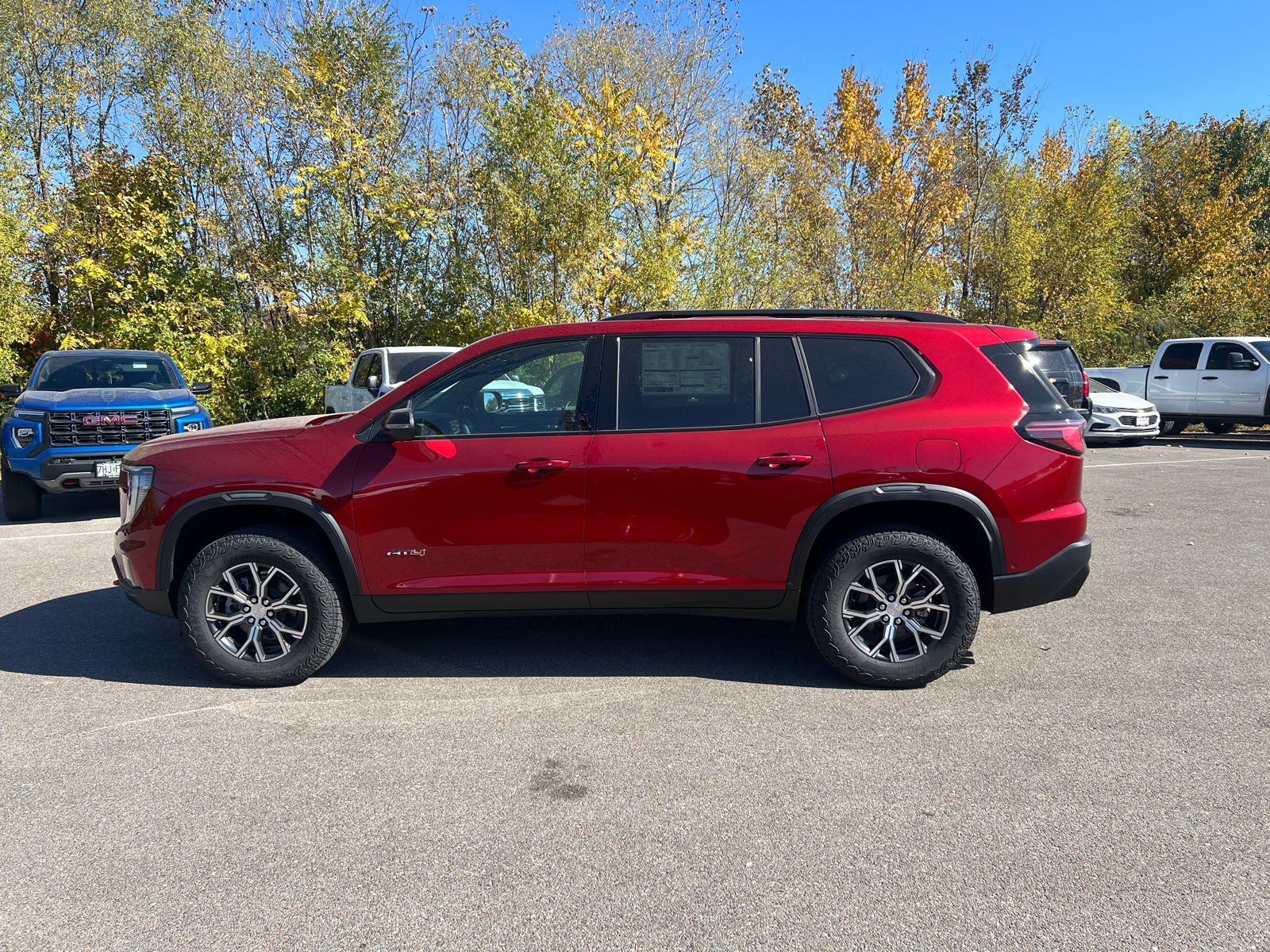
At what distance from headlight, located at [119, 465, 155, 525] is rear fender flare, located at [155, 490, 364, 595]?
0.23 m

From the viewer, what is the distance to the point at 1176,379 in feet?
57.3

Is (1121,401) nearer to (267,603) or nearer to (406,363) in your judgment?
(406,363)

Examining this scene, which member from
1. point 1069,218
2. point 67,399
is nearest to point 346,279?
point 67,399

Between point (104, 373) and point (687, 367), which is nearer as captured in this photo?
point (687, 367)

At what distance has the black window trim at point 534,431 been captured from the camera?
4.00 meters

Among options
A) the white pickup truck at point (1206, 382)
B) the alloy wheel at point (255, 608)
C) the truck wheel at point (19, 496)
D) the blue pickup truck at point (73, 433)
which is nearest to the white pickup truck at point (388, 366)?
the blue pickup truck at point (73, 433)

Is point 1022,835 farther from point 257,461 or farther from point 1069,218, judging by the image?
point 1069,218

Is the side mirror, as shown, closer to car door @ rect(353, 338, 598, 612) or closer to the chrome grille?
car door @ rect(353, 338, 598, 612)

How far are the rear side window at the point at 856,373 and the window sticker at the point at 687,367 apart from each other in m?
0.43

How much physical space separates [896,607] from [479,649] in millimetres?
2269

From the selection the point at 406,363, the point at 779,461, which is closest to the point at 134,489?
the point at 779,461

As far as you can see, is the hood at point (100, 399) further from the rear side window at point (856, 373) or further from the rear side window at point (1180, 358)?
the rear side window at point (1180, 358)

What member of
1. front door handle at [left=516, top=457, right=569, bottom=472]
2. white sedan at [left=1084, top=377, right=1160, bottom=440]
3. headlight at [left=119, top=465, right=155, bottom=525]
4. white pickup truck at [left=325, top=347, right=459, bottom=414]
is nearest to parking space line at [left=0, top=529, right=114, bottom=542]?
white pickup truck at [left=325, top=347, right=459, bottom=414]

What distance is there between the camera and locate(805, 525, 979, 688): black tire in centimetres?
392
